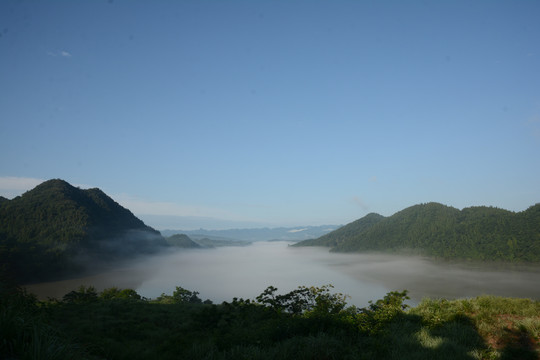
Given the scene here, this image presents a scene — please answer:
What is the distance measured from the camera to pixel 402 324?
1041cm

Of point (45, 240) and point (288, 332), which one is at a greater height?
point (288, 332)

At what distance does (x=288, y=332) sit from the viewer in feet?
31.2

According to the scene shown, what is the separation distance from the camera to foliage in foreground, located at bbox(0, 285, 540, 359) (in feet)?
18.5

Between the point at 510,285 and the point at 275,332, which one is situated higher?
the point at 275,332

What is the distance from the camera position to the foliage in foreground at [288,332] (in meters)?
5.63

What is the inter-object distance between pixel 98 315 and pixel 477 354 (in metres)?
16.0

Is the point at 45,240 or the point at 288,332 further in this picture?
the point at 45,240

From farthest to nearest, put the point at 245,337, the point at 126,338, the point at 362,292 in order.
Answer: the point at 362,292
the point at 126,338
the point at 245,337

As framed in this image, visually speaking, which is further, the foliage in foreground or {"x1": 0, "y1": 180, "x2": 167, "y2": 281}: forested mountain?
{"x1": 0, "y1": 180, "x2": 167, "y2": 281}: forested mountain

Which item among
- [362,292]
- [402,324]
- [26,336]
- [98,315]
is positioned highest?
[26,336]

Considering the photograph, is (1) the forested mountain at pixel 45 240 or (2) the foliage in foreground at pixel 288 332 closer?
(2) the foliage in foreground at pixel 288 332

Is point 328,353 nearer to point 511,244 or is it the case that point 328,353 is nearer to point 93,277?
point 93,277

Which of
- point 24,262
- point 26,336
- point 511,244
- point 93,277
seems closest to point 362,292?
point 511,244

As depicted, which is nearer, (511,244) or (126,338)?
(126,338)
